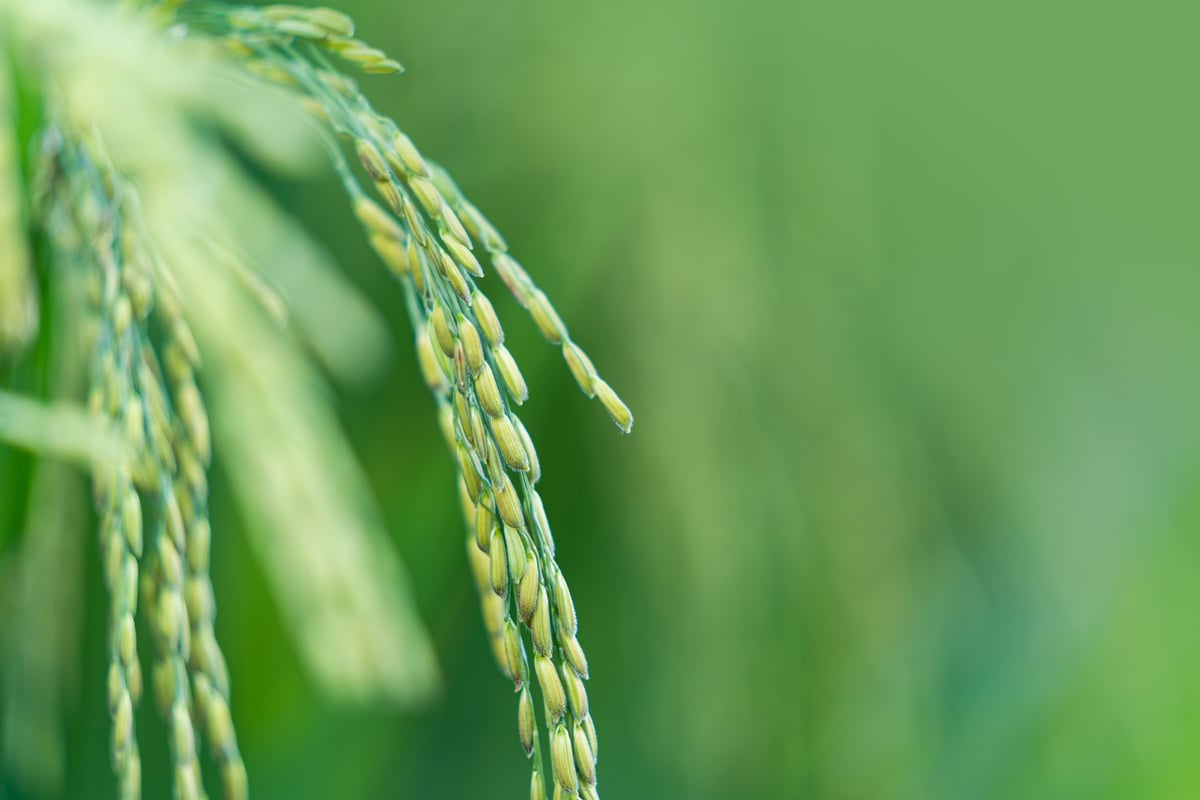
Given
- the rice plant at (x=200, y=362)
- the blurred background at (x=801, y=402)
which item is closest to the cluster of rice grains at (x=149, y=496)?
the rice plant at (x=200, y=362)

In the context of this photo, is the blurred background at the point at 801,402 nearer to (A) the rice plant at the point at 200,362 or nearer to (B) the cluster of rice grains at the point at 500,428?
(A) the rice plant at the point at 200,362

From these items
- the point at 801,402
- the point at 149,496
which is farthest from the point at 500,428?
the point at 801,402

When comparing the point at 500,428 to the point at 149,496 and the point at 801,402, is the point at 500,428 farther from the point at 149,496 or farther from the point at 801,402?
the point at 801,402

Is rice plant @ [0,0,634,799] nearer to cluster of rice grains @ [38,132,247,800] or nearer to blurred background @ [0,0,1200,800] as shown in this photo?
cluster of rice grains @ [38,132,247,800]

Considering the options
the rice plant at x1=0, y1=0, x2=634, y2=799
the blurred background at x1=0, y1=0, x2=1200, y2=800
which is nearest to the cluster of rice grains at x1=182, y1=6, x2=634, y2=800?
the rice plant at x1=0, y1=0, x2=634, y2=799

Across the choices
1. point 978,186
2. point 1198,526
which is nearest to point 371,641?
point 978,186

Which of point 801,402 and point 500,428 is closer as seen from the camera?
point 500,428

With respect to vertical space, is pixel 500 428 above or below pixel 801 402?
above
